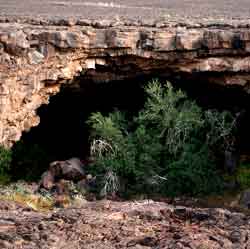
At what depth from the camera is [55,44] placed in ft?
35.1

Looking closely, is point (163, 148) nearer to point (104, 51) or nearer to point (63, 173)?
point (63, 173)

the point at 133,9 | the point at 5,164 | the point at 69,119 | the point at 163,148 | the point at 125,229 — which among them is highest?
the point at 133,9

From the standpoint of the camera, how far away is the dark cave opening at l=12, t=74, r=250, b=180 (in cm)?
1351

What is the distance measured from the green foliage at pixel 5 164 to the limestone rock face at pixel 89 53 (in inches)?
16.0

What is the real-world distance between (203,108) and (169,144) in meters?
2.37

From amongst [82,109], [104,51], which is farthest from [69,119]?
[104,51]

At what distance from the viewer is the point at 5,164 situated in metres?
12.6

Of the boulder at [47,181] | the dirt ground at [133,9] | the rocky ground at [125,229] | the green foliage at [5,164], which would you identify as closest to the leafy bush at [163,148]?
the boulder at [47,181]

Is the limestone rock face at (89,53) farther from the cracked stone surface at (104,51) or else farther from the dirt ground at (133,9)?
the dirt ground at (133,9)

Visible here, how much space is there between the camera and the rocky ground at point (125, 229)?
5.68 metres

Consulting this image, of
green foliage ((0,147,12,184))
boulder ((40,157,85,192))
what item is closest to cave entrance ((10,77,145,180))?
green foliage ((0,147,12,184))

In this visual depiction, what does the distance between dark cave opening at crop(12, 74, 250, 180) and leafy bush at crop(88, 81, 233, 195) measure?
1.09 metres

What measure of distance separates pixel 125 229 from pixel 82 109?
30.7 feet

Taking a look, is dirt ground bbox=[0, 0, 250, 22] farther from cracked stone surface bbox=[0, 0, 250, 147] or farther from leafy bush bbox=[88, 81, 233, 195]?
leafy bush bbox=[88, 81, 233, 195]
